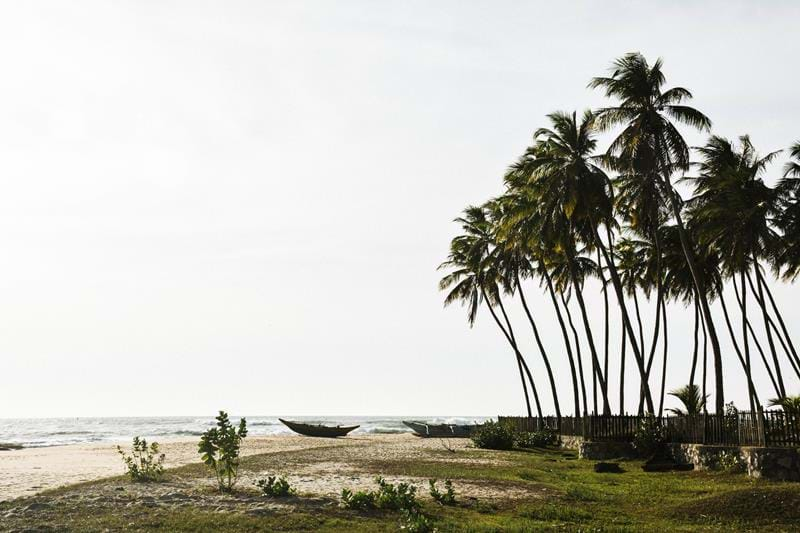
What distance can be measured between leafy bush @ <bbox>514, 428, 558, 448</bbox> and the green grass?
1697cm

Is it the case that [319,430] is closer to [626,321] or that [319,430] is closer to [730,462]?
[626,321]

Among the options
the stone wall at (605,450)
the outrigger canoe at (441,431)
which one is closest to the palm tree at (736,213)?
the stone wall at (605,450)

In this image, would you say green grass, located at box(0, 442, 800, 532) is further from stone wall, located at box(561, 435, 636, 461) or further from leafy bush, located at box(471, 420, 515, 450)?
leafy bush, located at box(471, 420, 515, 450)

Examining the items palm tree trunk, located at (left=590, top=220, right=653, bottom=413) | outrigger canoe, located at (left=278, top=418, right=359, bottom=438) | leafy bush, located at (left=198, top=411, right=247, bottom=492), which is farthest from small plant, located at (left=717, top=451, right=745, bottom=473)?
outrigger canoe, located at (left=278, top=418, right=359, bottom=438)

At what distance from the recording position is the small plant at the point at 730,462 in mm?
20031

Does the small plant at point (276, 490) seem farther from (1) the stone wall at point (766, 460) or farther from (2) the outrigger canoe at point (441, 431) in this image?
(2) the outrigger canoe at point (441, 431)

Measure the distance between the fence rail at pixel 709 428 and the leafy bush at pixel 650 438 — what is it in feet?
0.65

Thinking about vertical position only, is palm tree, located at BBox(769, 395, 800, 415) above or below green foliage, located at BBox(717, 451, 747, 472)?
above

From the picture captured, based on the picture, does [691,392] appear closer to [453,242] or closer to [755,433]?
[755,433]

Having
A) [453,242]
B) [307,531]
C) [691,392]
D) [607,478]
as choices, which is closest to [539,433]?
[691,392]

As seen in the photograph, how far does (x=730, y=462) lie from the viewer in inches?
805

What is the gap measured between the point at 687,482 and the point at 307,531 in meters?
11.9

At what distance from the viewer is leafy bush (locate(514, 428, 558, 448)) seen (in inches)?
1391

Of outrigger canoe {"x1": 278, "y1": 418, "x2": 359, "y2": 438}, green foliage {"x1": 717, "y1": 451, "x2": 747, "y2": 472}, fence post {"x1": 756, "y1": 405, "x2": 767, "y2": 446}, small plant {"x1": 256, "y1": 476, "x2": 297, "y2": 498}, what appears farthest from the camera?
outrigger canoe {"x1": 278, "y1": 418, "x2": 359, "y2": 438}
